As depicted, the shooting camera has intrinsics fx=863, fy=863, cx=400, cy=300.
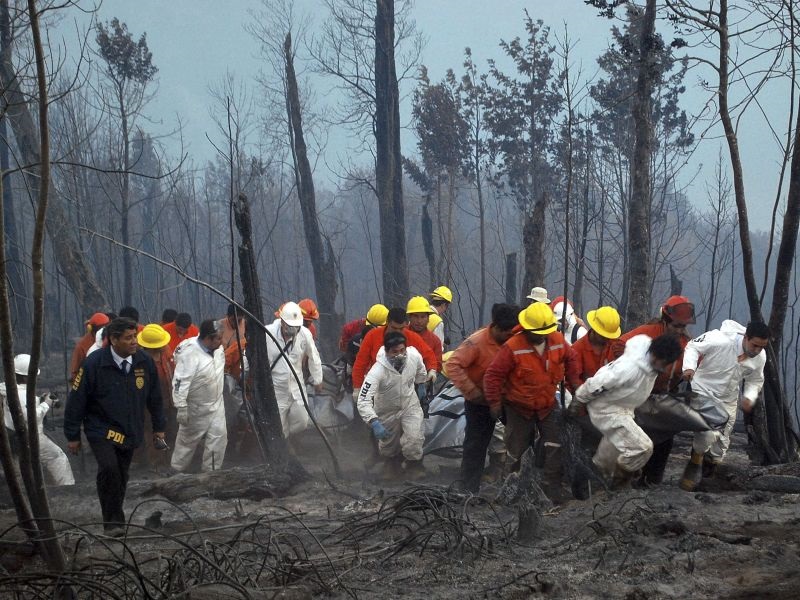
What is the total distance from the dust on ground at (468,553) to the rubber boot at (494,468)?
133 cm

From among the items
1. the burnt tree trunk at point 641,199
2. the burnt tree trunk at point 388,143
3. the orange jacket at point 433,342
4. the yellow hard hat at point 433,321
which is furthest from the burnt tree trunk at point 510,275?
the orange jacket at point 433,342

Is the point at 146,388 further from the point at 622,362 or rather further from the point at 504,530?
the point at 622,362

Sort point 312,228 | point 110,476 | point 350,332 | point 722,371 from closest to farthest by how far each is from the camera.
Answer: point 110,476 → point 722,371 → point 350,332 → point 312,228

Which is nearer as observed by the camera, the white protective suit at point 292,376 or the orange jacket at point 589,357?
the orange jacket at point 589,357

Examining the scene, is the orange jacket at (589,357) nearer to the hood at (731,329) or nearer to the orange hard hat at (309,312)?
the hood at (731,329)

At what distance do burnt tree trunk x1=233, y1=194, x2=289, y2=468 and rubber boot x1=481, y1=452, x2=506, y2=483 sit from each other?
2.09 m

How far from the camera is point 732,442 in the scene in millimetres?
11320

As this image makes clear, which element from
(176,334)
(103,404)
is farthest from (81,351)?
(103,404)

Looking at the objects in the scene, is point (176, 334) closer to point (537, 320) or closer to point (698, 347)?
point (537, 320)

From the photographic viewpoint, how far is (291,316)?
10.1 metres

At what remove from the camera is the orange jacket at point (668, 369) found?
795 cm

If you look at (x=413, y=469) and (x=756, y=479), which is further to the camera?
(x=413, y=469)

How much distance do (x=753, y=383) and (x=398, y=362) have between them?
3.54m

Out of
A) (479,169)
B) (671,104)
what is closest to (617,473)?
(671,104)
